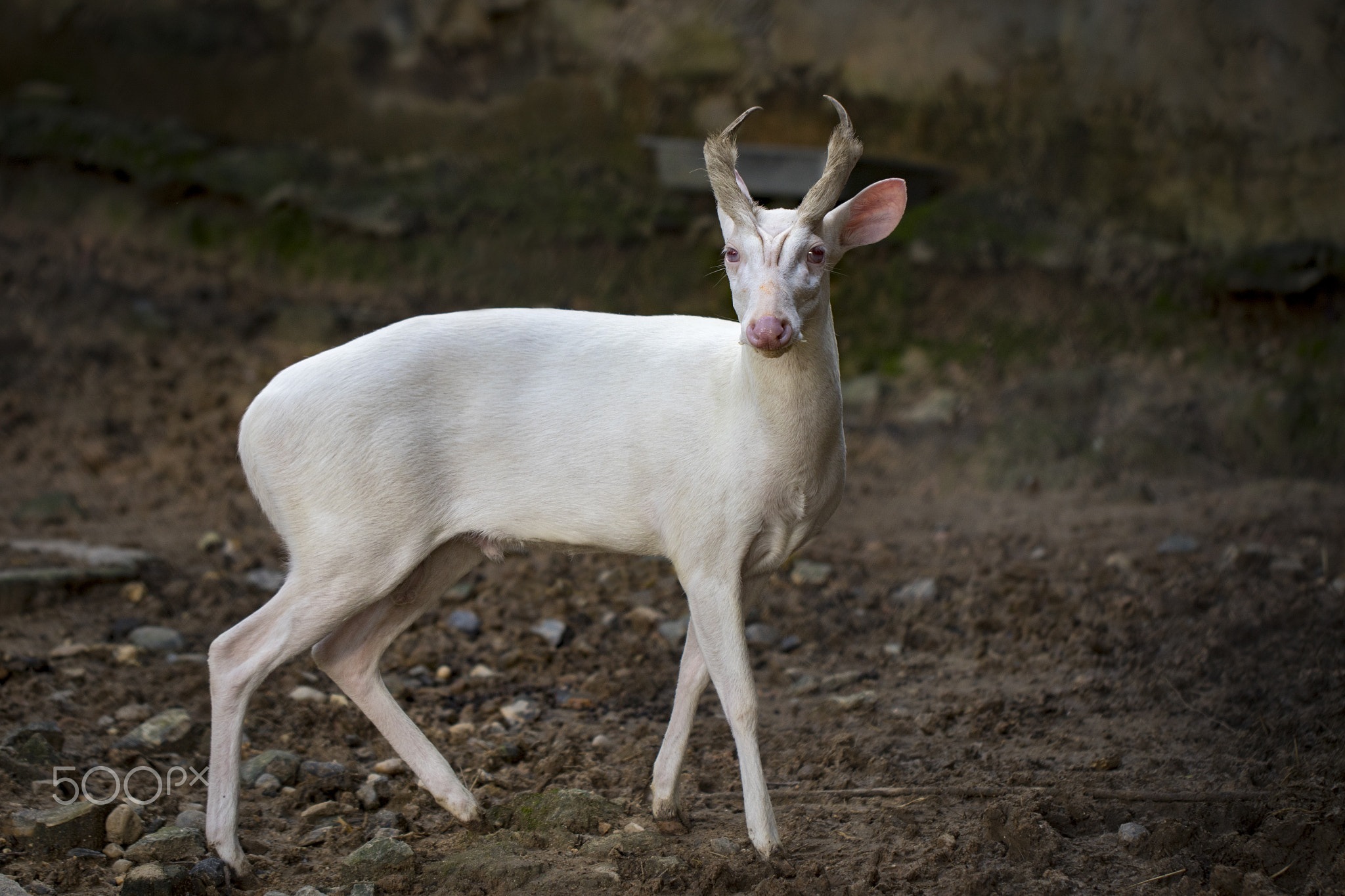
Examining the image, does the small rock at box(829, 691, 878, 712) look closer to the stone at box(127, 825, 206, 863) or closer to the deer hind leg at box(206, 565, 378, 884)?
the deer hind leg at box(206, 565, 378, 884)

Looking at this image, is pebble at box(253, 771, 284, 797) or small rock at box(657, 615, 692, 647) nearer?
pebble at box(253, 771, 284, 797)

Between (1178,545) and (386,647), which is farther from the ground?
(386,647)

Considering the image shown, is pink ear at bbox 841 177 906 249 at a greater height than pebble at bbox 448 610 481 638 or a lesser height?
greater

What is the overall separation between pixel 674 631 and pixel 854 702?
96 cm

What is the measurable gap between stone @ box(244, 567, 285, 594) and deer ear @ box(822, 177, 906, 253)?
317cm

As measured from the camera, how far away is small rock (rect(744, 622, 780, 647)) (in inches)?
201

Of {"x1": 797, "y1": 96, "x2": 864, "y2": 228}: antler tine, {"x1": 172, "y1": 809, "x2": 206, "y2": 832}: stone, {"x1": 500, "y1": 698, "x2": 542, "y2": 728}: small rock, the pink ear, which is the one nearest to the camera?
{"x1": 797, "y1": 96, "x2": 864, "y2": 228}: antler tine

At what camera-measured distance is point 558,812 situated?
135 inches

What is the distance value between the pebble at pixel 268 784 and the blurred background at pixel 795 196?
13.7 feet

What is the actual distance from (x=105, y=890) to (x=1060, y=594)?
387 centimetres

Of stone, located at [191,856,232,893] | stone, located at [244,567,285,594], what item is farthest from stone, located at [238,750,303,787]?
stone, located at [244,567,285,594]

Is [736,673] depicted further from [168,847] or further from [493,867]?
[168,847]

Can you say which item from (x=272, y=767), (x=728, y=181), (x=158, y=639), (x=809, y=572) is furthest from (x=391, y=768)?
(x=809, y=572)

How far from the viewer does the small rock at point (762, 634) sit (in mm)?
5116
